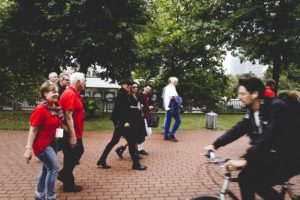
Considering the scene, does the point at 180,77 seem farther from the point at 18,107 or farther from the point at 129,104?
the point at 129,104

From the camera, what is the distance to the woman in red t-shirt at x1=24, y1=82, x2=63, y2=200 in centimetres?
480

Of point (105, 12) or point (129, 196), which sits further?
point (105, 12)

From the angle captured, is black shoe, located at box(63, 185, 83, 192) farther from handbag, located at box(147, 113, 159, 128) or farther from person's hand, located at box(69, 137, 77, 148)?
handbag, located at box(147, 113, 159, 128)

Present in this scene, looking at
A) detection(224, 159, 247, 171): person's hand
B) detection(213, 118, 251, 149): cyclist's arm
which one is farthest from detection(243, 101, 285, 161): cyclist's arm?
detection(213, 118, 251, 149): cyclist's arm

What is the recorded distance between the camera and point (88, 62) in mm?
18578

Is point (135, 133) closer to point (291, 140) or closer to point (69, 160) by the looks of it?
point (69, 160)

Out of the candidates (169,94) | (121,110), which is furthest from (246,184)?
(169,94)

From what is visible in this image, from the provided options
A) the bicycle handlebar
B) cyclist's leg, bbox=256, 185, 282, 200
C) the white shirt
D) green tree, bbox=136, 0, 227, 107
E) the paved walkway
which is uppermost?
green tree, bbox=136, 0, 227, 107

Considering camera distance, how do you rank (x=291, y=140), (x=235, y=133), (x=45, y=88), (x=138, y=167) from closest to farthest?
(x=291, y=140) < (x=235, y=133) < (x=45, y=88) < (x=138, y=167)

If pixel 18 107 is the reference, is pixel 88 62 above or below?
above

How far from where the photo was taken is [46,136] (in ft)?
16.1

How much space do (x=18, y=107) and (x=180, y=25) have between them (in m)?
12.0

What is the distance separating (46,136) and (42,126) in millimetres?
149

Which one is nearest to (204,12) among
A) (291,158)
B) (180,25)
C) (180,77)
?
(180,25)
